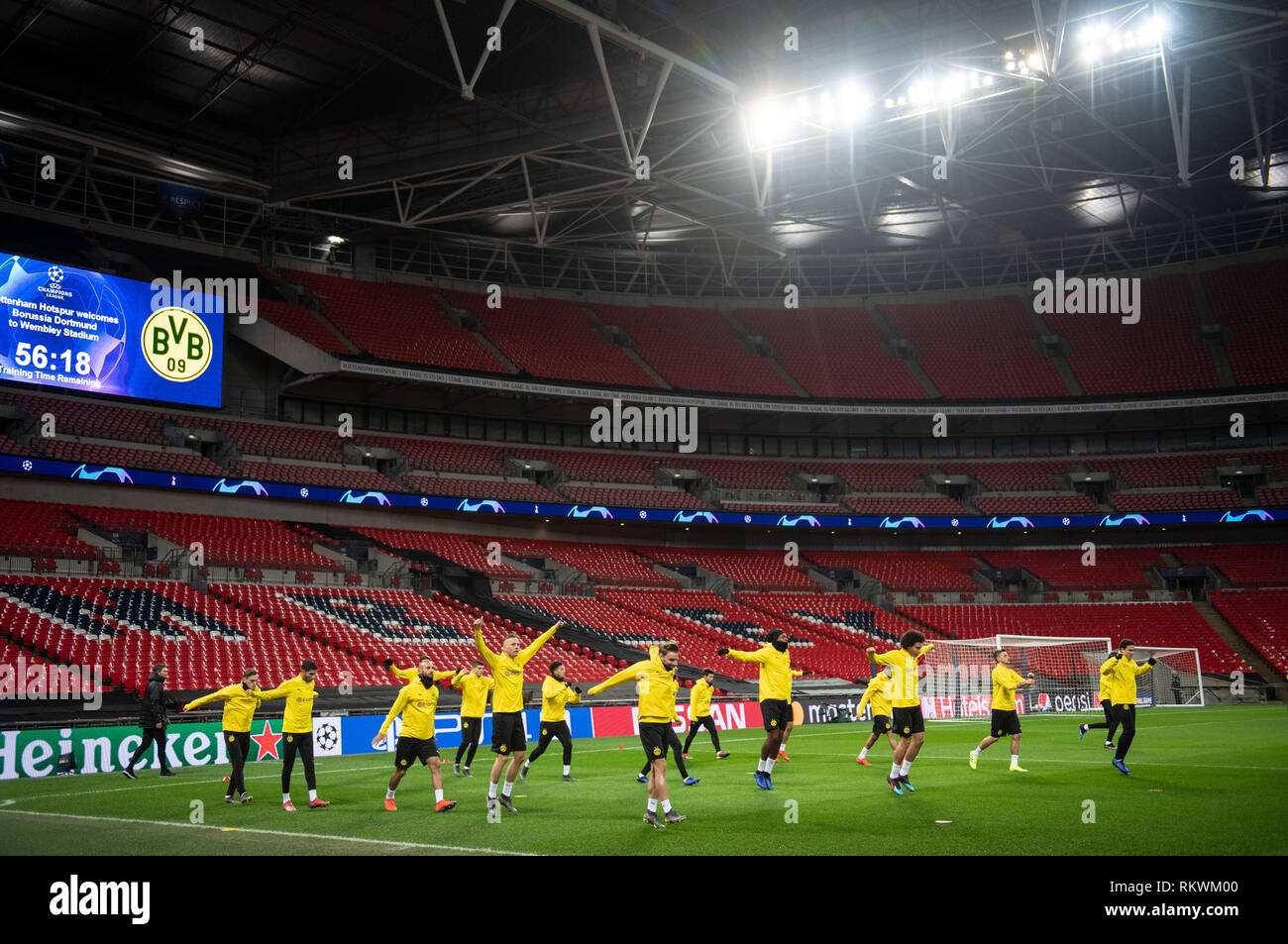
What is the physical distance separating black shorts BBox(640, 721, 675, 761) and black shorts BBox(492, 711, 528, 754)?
6.57 ft

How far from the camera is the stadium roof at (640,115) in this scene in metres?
33.3

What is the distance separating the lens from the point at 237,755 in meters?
16.1

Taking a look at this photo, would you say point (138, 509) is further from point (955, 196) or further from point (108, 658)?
point (955, 196)

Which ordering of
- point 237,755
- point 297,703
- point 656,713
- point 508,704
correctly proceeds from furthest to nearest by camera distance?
point 237,755 < point 297,703 < point 508,704 < point 656,713

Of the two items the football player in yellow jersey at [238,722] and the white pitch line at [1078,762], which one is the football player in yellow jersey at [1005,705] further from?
the football player in yellow jersey at [238,722]

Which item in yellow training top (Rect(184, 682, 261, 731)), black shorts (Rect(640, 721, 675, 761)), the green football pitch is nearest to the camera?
the green football pitch

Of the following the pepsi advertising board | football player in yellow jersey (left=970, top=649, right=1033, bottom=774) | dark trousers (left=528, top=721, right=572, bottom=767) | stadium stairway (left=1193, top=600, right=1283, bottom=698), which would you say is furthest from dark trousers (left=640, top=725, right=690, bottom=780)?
stadium stairway (left=1193, top=600, right=1283, bottom=698)

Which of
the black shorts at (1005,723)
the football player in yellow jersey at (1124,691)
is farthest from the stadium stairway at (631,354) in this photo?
the football player in yellow jersey at (1124,691)

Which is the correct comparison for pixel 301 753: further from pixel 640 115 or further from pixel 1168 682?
pixel 1168 682

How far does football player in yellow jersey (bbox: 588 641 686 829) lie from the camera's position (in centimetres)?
1245

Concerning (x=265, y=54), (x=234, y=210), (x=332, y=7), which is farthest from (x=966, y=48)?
(x=234, y=210)

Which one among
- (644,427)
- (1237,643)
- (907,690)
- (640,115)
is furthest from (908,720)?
(644,427)

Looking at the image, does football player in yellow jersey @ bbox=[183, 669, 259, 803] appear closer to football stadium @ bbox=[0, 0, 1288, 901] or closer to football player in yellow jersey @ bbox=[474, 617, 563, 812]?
football stadium @ bbox=[0, 0, 1288, 901]

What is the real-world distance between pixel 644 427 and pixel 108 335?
24.9m
